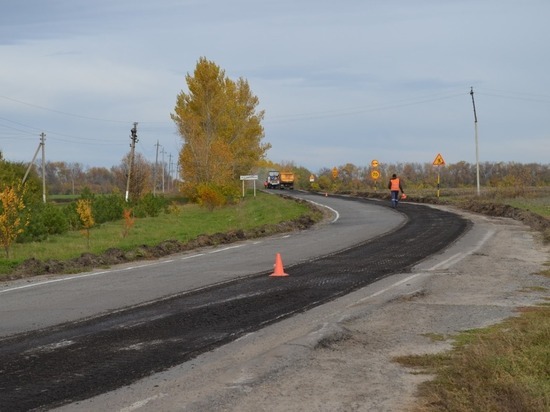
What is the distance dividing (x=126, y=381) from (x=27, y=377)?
1.00 m

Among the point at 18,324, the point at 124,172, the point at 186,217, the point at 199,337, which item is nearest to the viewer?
the point at 199,337

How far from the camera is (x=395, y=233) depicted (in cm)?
2553

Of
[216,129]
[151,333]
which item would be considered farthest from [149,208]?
[151,333]

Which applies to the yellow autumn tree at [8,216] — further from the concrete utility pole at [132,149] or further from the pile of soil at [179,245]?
the concrete utility pole at [132,149]

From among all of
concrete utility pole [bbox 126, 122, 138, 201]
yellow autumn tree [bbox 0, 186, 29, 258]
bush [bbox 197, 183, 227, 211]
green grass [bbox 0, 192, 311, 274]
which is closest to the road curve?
green grass [bbox 0, 192, 311, 274]

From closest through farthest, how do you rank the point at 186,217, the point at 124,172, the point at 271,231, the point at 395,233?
1. the point at 395,233
2. the point at 271,231
3. the point at 186,217
4. the point at 124,172

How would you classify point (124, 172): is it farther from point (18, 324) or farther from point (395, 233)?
point (18, 324)

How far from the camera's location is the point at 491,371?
6.72 meters

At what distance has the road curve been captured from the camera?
6.91 metres

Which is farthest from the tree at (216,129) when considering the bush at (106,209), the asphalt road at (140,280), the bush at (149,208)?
the asphalt road at (140,280)

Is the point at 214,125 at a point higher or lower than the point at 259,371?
higher

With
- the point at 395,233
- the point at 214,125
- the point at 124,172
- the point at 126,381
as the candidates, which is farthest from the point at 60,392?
the point at 124,172

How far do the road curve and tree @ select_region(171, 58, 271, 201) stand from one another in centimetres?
4061

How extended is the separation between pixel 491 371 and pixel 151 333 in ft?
14.3
